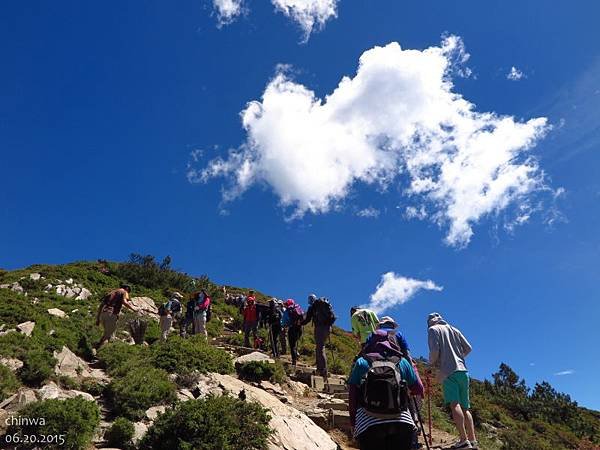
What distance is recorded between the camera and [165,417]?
6.96 metres

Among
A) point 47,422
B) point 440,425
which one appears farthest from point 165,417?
point 440,425

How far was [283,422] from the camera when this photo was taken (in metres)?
8.07

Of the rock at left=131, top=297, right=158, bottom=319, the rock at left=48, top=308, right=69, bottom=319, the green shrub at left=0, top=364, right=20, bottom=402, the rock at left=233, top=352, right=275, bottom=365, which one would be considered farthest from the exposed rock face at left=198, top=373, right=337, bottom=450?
the rock at left=131, top=297, right=158, bottom=319

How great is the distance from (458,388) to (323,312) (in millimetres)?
6200

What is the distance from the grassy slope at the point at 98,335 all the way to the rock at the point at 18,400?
1.74 m

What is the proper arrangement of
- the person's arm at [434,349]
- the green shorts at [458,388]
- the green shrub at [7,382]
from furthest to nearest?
the green shrub at [7,382] < the person's arm at [434,349] < the green shorts at [458,388]

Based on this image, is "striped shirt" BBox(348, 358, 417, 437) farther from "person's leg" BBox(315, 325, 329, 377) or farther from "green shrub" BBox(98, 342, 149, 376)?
"person's leg" BBox(315, 325, 329, 377)

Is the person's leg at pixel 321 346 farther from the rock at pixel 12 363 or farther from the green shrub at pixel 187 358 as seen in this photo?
the rock at pixel 12 363

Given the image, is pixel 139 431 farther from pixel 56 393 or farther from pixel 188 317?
pixel 188 317

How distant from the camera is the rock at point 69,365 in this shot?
29.8ft

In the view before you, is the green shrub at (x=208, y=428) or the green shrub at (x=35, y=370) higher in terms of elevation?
the green shrub at (x=35, y=370)

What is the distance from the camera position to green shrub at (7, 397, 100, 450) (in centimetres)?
626

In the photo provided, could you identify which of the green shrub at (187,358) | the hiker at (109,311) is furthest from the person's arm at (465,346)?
the hiker at (109,311)

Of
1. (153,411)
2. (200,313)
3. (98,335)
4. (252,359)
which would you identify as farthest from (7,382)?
(200,313)
